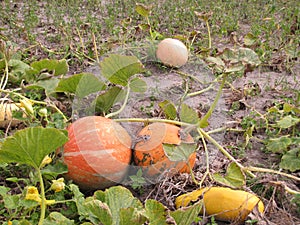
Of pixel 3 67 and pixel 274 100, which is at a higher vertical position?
pixel 3 67

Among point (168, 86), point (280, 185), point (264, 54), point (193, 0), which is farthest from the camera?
point (193, 0)

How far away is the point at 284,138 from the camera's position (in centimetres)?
239

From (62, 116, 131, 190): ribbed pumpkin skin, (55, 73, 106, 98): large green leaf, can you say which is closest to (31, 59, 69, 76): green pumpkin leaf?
(55, 73, 106, 98): large green leaf

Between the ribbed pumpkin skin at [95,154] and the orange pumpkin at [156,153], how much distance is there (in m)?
0.06

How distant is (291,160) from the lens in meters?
2.31

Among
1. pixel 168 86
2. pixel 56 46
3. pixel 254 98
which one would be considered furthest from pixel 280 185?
pixel 56 46

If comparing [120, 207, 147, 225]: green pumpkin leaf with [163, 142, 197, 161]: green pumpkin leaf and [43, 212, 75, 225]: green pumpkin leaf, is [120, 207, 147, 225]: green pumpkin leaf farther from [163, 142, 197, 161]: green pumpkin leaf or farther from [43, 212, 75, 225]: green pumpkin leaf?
[163, 142, 197, 161]: green pumpkin leaf

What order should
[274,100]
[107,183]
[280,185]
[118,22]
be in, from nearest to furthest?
[280,185], [107,183], [274,100], [118,22]

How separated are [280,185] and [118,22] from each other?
3127 mm

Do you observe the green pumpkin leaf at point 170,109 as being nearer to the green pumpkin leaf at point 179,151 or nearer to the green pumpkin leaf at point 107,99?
the green pumpkin leaf at point 107,99

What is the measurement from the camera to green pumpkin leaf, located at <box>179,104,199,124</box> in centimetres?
228

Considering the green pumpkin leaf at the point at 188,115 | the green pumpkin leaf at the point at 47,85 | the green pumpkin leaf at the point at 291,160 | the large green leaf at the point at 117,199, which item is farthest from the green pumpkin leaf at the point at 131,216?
the green pumpkin leaf at the point at 47,85

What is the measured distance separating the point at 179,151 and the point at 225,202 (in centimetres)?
30

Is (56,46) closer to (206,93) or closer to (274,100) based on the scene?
(206,93)
